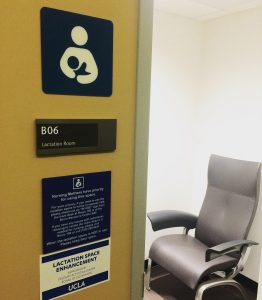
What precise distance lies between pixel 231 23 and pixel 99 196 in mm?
2529

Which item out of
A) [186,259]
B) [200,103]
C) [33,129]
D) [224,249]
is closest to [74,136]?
[33,129]

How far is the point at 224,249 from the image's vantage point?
210 cm

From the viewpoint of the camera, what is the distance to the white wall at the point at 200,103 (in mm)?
2646

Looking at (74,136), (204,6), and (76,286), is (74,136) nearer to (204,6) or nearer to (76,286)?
(76,286)

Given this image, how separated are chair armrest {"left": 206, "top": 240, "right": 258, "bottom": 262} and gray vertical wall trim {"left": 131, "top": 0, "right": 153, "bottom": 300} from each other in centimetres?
134

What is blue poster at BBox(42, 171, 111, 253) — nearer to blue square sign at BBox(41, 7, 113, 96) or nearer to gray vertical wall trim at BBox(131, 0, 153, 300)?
gray vertical wall trim at BBox(131, 0, 153, 300)

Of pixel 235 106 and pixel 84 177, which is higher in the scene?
pixel 235 106

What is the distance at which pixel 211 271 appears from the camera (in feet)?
7.09

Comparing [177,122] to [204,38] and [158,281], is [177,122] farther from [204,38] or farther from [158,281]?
[158,281]

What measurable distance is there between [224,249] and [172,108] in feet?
4.46

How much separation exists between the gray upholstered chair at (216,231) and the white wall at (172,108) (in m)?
0.36

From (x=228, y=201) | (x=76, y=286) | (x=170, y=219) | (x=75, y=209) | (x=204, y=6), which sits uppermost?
(x=204, y=6)

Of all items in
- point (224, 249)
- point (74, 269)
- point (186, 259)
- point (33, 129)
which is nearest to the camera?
point (33, 129)

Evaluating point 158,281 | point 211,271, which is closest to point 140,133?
point 211,271
